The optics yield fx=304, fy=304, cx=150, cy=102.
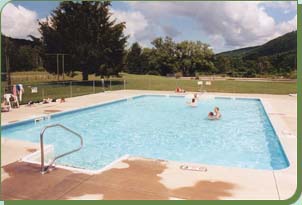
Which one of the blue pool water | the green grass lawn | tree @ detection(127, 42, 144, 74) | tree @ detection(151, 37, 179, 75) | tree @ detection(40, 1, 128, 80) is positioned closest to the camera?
the blue pool water

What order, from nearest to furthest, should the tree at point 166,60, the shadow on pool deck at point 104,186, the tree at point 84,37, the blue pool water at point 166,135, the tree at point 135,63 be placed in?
the shadow on pool deck at point 104,186 < the blue pool water at point 166,135 < the tree at point 84,37 < the tree at point 166,60 < the tree at point 135,63

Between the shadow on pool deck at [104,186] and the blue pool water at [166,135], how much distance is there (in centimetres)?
177

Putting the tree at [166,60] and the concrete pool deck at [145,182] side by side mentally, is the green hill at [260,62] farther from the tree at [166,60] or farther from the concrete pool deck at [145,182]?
the concrete pool deck at [145,182]

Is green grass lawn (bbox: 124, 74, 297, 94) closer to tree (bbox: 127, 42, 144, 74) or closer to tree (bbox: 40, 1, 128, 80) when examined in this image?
tree (bbox: 40, 1, 128, 80)

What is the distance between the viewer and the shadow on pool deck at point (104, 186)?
11.3ft

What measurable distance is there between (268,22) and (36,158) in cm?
403

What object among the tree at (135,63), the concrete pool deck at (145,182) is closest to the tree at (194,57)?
the tree at (135,63)

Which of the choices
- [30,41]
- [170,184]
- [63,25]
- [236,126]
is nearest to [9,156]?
[170,184]

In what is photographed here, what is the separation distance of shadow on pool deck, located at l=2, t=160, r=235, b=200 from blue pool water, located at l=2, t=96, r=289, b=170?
177cm

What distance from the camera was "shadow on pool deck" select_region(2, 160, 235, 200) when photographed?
3453 millimetres

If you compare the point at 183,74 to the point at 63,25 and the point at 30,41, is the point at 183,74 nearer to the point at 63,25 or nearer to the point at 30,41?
the point at 63,25

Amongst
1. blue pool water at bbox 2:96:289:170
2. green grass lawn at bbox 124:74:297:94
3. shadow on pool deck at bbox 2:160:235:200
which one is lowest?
blue pool water at bbox 2:96:289:170

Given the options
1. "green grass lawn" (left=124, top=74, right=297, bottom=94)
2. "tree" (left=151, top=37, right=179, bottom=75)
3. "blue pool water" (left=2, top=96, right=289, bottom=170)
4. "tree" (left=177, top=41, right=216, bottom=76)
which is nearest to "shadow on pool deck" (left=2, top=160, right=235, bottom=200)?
"blue pool water" (left=2, top=96, right=289, bottom=170)

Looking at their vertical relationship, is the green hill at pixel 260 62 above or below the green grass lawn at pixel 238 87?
above
